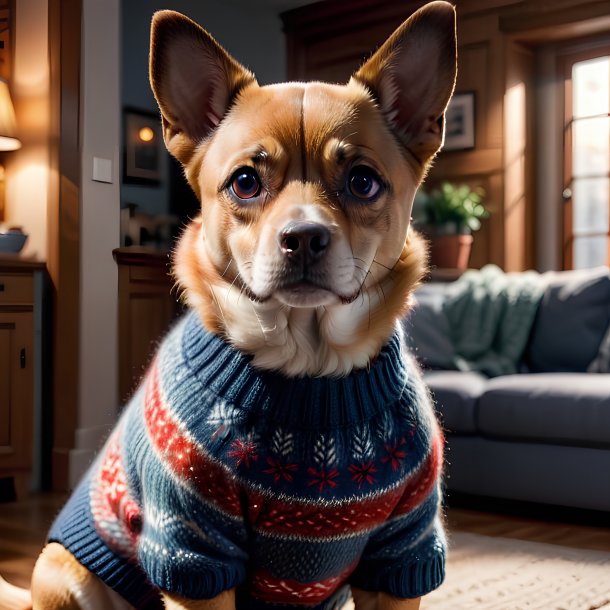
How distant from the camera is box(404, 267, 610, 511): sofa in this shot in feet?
7.99

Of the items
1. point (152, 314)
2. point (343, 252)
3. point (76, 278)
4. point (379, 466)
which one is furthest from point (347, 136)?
point (76, 278)

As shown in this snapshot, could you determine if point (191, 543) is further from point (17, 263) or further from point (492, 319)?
point (492, 319)

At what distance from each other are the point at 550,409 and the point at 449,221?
2.30m

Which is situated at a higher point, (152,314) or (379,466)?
(152,314)

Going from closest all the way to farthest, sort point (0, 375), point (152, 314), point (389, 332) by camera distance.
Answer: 1. point (389, 332)
2. point (152, 314)
3. point (0, 375)

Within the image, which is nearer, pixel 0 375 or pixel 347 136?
pixel 347 136

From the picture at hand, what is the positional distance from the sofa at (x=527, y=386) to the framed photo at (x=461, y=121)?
74.5 inches

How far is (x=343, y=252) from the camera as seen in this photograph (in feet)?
2.83

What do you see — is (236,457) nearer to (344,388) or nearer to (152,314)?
(344,388)

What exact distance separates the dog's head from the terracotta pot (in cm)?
365

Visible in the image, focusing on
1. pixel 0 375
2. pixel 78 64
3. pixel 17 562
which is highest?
pixel 78 64

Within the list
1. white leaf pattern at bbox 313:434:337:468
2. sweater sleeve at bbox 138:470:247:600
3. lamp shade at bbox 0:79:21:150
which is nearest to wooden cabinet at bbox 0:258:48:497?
lamp shade at bbox 0:79:21:150

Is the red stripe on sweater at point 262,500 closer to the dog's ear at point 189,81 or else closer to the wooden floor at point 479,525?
the dog's ear at point 189,81

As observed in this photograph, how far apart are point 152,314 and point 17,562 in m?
0.93
